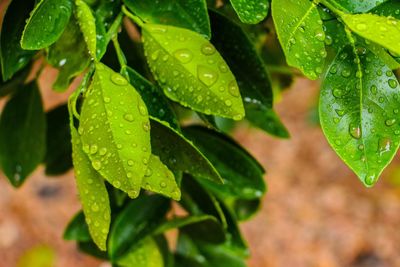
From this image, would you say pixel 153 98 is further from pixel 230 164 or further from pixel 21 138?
pixel 21 138

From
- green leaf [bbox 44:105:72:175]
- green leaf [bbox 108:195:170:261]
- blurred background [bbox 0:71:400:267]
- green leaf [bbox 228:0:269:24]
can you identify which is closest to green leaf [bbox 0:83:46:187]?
green leaf [bbox 44:105:72:175]

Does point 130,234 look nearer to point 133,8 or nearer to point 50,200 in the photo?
point 133,8

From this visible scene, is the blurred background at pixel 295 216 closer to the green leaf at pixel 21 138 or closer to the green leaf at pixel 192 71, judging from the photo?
the green leaf at pixel 21 138

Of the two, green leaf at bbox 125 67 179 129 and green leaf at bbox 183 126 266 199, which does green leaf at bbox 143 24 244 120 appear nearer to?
green leaf at bbox 125 67 179 129

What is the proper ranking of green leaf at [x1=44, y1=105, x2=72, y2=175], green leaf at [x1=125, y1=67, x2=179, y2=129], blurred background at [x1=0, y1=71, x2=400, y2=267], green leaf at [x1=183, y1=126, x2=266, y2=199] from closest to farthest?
green leaf at [x1=125, y1=67, x2=179, y2=129] → green leaf at [x1=183, y1=126, x2=266, y2=199] → green leaf at [x1=44, y1=105, x2=72, y2=175] → blurred background at [x1=0, y1=71, x2=400, y2=267]

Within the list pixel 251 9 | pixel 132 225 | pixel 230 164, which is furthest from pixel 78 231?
pixel 251 9
